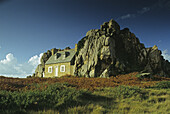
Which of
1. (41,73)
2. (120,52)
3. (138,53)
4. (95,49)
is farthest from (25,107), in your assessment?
(41,73)

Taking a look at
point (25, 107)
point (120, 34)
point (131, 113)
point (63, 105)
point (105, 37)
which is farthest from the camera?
point (120, 34)

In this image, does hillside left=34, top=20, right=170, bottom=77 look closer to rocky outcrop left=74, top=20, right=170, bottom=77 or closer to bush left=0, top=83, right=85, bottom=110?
rocky outcrop left=74, top=20, right=170, bottom=77

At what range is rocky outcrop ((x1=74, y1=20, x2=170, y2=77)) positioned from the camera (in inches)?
944

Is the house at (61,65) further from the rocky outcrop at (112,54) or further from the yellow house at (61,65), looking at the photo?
the rocky outcrop at (112,54)

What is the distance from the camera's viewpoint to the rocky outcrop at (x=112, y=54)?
23984 mm

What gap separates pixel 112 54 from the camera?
961 inches

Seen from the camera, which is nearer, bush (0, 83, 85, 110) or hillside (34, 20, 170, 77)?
bush (0, 83, 85, 110)

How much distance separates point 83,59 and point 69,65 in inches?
196

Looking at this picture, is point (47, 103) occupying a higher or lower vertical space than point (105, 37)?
lower

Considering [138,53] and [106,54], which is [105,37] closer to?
[106,54]

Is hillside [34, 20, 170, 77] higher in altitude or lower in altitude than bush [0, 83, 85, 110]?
higher

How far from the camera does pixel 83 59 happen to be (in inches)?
1089

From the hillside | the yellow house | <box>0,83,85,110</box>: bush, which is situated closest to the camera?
<box>0,83,85,110</box>: bush

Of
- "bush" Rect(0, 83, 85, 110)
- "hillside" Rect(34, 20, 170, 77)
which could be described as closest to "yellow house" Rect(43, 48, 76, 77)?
"hillside" Rect(34, 20, 170, 77)
